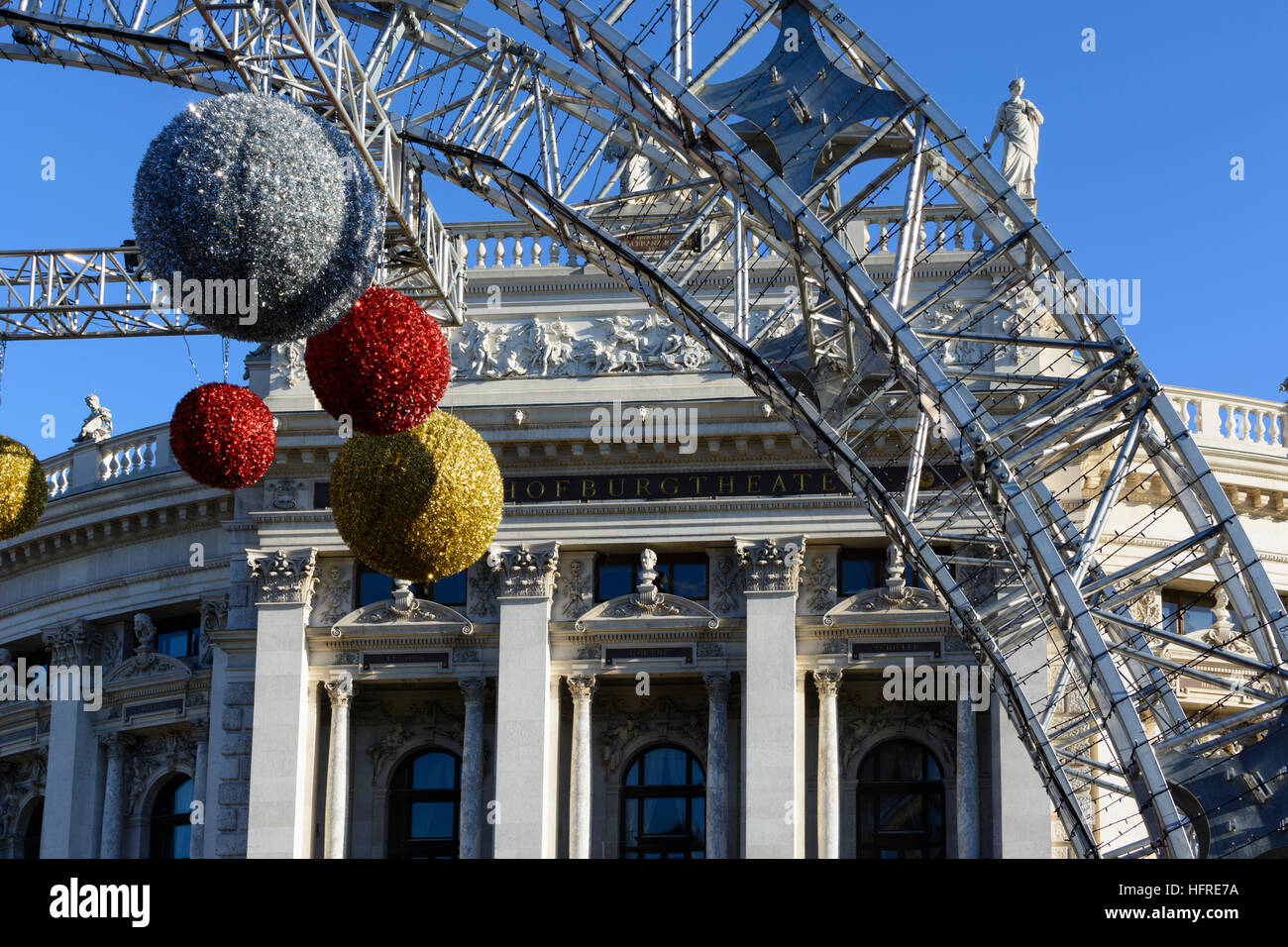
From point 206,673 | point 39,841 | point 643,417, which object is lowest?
point 39,841

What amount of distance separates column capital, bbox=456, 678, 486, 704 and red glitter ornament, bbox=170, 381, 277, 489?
18071 millimetres

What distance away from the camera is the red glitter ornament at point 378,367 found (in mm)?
14328

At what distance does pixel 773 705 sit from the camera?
32250mm

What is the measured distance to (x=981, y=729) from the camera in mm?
32719

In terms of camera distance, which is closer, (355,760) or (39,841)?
(355,760)

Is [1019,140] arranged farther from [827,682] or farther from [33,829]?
[33,829]

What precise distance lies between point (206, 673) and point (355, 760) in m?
3.53

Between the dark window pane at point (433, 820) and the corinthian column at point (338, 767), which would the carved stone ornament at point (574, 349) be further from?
the dark window pane at point (433, 820)

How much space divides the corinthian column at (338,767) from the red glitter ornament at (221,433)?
60.1 ft

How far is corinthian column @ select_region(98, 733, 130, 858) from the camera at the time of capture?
37531 mm

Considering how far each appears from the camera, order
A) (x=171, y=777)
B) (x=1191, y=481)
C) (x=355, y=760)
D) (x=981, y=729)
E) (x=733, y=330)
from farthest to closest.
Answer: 1. (x=171, y=777)
2. (x=355, y=760)
3. (x=981, y=729)
4. (x=733, y=330)
5. (x=1191, y=481)
